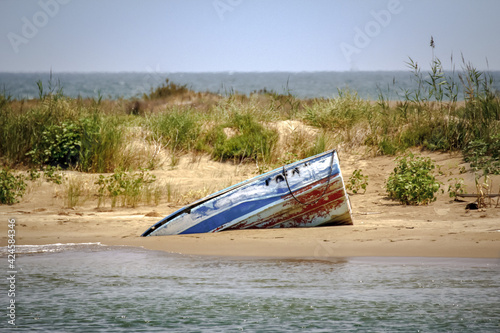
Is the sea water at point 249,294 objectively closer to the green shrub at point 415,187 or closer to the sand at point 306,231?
the sand at point 306,231

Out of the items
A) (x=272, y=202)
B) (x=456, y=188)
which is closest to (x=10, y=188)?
(x=272, y=202)

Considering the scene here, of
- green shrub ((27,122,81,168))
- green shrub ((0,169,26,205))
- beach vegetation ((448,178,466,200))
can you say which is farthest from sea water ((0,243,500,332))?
green shrub ((27,122,81,168))

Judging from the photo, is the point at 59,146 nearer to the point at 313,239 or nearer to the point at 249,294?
the point at 313,239

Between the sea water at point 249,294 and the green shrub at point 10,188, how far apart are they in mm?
3114

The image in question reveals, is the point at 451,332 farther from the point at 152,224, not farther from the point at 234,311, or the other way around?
the point at 152,224

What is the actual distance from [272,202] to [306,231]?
60 cm

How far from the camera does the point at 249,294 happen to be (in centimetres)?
645

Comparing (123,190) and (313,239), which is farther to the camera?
(123,190)

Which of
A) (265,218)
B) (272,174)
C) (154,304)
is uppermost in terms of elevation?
(272,174)

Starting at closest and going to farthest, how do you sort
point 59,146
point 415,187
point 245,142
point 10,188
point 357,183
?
point 415,187, point 10,188, point 357,183, point 59,146, point 245,142

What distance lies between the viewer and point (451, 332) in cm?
541

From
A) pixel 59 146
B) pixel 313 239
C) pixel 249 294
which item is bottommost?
pixel 249 294

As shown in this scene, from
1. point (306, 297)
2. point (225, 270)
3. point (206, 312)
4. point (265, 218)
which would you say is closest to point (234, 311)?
point (206, 312)

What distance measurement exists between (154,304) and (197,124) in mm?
8978
